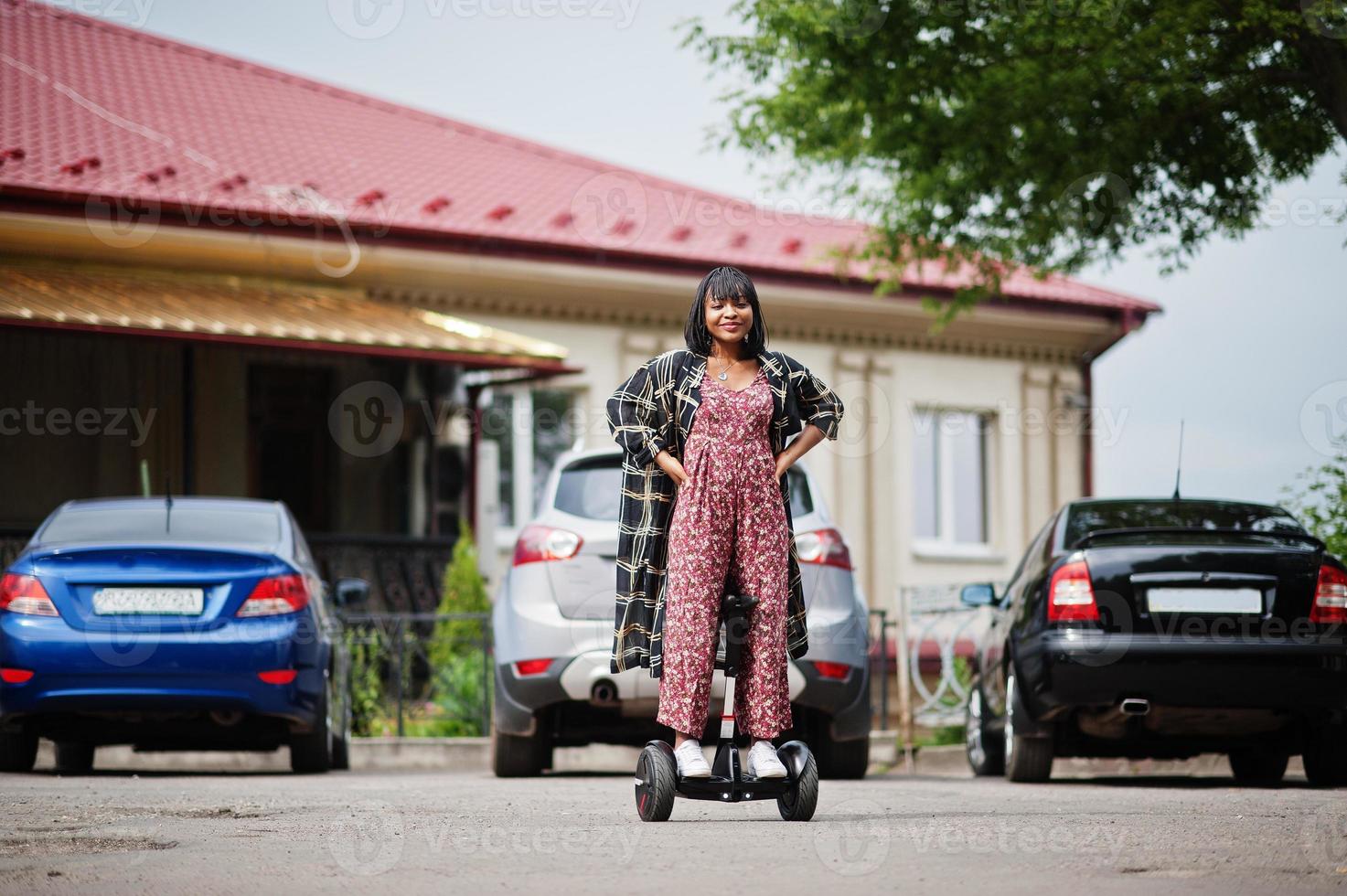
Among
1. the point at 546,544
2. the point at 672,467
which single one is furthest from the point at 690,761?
the point at 546,544

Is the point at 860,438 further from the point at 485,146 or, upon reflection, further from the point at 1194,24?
the point at 1194,24

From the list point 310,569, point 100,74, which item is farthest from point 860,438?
point 310,569

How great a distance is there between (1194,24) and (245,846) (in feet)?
32.5

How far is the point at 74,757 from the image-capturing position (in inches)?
474

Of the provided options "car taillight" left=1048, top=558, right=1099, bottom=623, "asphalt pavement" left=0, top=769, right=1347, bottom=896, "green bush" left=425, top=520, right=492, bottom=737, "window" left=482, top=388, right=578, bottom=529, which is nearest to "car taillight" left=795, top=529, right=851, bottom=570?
"car taillight" left=1048, top=558, right=1099, bottom=623

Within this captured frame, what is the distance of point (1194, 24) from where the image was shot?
1342cm

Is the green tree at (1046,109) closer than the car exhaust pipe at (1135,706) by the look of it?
No

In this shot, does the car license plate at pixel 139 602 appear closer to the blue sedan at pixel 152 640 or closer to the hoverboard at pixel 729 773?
the blue sedan at pixel 152 640

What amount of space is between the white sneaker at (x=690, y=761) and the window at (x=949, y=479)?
63.5 feet

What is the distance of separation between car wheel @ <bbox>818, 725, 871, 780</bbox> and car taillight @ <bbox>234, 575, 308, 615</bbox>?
296 centimetres

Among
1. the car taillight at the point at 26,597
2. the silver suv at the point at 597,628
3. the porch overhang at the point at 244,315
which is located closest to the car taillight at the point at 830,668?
the silver suv at the point at 597,628

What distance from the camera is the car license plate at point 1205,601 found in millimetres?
9336

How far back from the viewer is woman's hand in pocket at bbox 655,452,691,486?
21.2 ft

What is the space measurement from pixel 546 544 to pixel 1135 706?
3003mm
